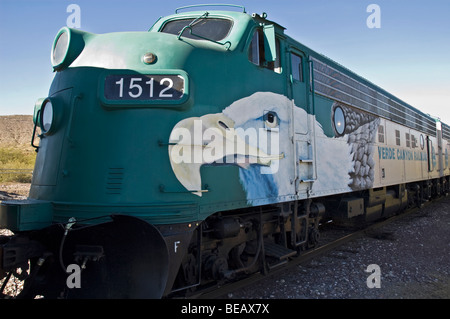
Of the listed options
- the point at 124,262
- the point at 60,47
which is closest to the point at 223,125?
the point at 124,262

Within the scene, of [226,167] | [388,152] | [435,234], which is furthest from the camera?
[388,152]

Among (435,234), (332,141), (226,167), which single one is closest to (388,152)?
(435,234)

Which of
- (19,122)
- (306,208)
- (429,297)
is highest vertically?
(19,122)

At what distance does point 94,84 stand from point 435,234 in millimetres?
9026

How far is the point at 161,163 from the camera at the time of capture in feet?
12.1

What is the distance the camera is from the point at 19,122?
71312mm

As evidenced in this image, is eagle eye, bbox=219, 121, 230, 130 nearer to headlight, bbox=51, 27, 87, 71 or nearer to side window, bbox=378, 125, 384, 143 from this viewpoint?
headlight, bbox=51, 27, 87, 71

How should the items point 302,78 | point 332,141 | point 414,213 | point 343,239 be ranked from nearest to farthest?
point 302,78, point 332,141, point 343,239, point 414,213

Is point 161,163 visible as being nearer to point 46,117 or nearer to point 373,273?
point 46,117

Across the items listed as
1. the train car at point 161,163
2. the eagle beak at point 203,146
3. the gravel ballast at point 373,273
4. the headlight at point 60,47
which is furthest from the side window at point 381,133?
the headlight at point 60,47

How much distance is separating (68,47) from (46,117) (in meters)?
0.87

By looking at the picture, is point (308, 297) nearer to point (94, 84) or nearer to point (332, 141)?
point (332, 141)

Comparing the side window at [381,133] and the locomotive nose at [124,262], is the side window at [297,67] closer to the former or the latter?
the locomotive nose at [124,262]

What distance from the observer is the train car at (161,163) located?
3.49m
